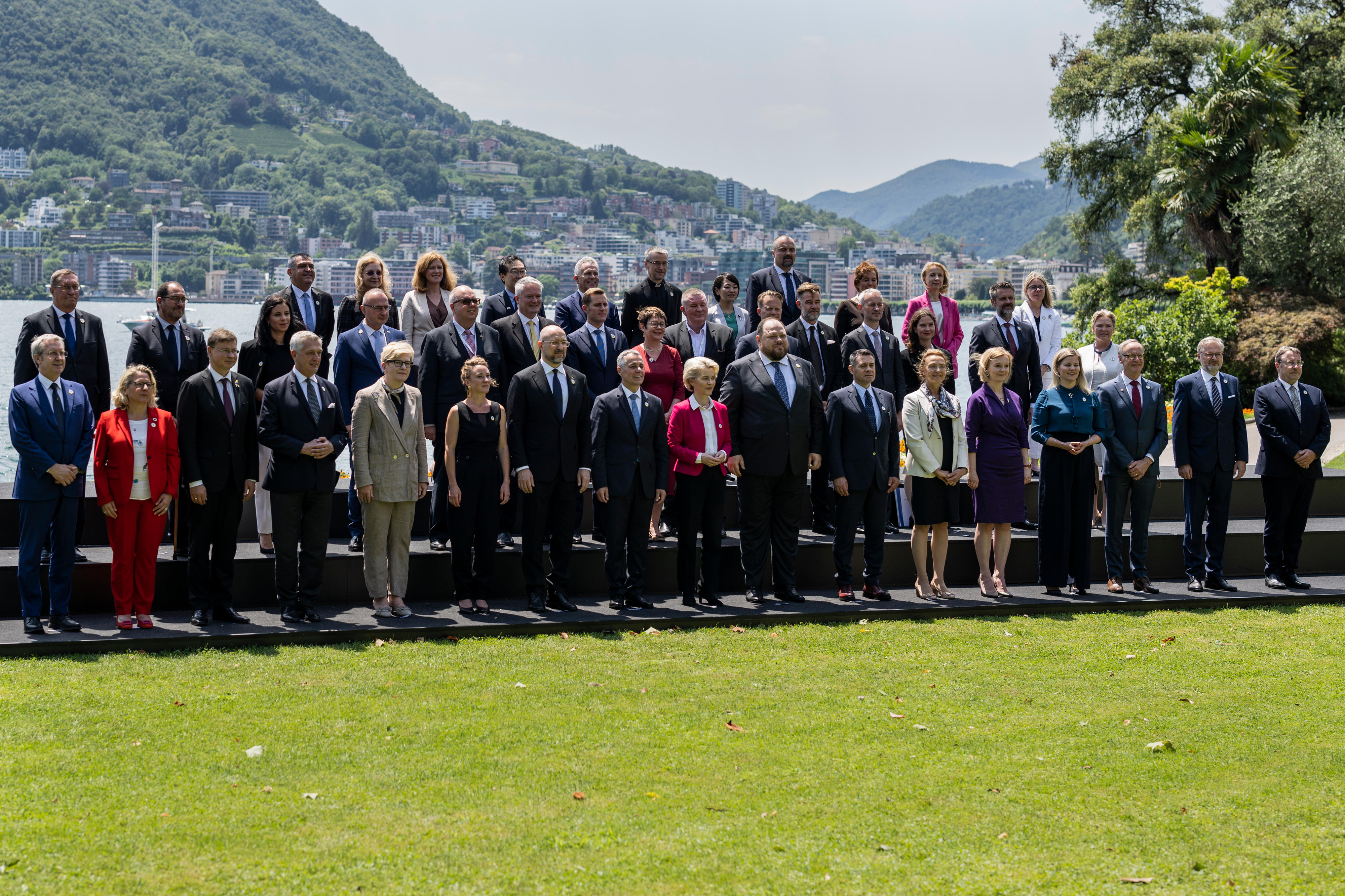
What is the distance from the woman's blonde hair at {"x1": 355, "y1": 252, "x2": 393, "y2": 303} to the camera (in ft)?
29.4

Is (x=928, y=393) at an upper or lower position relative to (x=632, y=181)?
lower

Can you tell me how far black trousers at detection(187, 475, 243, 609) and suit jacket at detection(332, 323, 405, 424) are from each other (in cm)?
132

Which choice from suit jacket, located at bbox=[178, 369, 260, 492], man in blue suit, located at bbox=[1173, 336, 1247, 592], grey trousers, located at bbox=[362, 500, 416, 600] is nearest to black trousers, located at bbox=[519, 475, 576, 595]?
grey trousers, located at bbox=[362, 500, 416, 600]

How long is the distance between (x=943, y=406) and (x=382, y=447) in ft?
14.2

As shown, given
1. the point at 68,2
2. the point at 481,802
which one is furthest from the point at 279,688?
the point at 68,2

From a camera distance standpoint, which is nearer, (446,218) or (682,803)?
(682,803)

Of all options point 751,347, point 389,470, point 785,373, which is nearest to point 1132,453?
point 785,373

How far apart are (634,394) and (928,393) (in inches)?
94.2

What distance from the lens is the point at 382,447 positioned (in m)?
7.77

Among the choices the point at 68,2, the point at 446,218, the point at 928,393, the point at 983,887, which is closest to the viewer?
the point at 983,887

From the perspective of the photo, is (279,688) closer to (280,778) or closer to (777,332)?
(280,778)

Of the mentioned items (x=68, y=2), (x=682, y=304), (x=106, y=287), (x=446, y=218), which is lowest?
(x=682, y=304)

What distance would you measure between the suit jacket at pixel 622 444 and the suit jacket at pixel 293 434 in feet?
6.22

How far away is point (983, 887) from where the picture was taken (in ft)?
13.4
